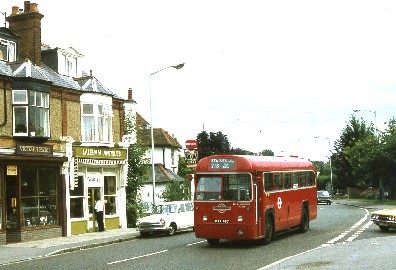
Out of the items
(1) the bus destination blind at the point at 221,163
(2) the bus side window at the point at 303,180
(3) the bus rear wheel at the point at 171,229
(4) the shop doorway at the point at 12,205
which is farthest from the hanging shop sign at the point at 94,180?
(1) the bus destination blind at the point at 221,163

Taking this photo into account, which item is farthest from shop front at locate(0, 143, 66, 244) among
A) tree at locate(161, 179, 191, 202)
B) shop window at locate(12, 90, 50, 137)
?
tree at locate(161, 179, 191, 202)

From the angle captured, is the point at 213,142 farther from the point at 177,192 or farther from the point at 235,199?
the point at 235,199

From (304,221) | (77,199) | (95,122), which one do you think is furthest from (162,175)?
(304,221)

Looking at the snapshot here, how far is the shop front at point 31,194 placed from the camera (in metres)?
27.0

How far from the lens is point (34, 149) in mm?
27953

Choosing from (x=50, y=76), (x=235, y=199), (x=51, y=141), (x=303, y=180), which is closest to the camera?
(x=235, y=199)

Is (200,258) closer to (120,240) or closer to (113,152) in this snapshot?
(120,240)

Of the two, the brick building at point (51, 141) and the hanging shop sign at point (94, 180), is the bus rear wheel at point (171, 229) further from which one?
the hanging shop sign at point (94, 180)

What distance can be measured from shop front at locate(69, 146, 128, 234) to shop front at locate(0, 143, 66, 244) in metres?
1.12

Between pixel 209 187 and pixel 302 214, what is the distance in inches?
283

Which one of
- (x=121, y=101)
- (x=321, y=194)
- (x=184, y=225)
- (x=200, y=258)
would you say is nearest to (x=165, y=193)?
(x=121, y=101)

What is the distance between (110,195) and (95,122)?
169 inches

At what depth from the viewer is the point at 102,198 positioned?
3331cm

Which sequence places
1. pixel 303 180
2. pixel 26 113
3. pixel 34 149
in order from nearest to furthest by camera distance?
pixel 26 113
pixel 34 149
pixel 303 180
